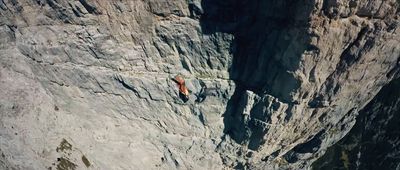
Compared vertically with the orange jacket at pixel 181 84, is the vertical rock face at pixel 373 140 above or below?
above

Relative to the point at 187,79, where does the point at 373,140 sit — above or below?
above

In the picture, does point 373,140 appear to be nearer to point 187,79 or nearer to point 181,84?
point 187,79

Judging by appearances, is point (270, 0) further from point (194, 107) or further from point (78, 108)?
point (78, 108)

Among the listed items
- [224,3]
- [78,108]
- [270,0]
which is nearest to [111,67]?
[78,108]

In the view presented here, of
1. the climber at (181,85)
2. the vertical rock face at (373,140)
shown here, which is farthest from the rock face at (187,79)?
the vertical rock face at (373,140)

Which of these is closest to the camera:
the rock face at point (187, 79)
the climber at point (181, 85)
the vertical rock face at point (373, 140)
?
the rock face at point (187, 79)

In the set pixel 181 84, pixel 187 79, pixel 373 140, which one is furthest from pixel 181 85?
pixel 373 140

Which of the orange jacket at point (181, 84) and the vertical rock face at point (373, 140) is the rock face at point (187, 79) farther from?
the vertical rock face at point (373, 140)

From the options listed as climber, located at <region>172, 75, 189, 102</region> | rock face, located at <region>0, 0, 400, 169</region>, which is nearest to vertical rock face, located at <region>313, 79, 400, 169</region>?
rock face, located at <region>0, 0, 400, 169</region>
